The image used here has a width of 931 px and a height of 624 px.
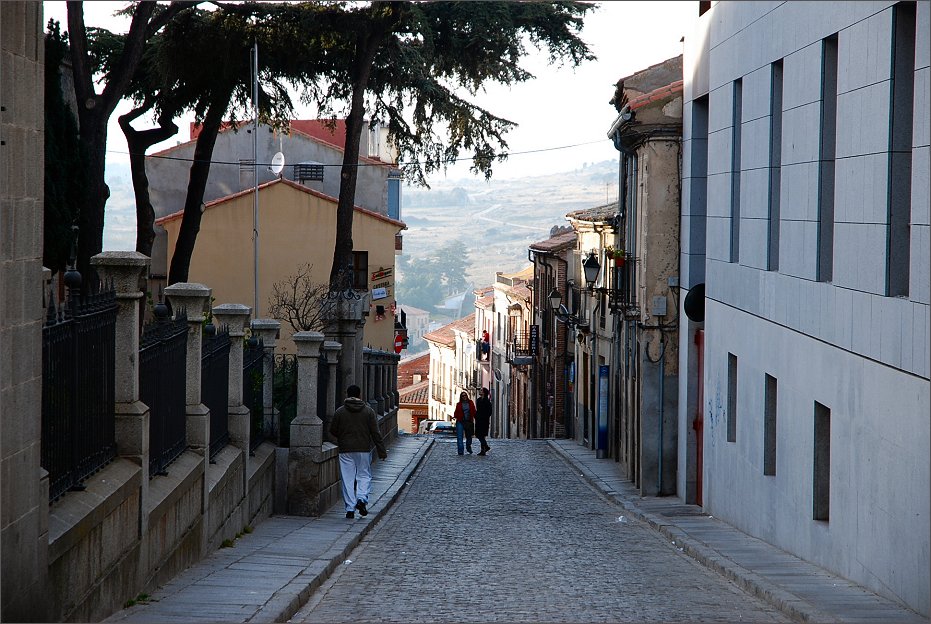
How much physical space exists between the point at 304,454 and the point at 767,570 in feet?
22.9

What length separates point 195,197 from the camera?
28781 millimetres

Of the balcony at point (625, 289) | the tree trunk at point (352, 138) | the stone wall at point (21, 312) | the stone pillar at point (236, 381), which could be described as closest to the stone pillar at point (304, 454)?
the stone pillar at point (236, 381)

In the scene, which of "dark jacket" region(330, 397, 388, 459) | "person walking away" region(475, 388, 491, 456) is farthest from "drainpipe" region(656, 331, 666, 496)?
"person walking away" region(475, 388, 491, 456)

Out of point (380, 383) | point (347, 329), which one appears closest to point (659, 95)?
point (347, 329)

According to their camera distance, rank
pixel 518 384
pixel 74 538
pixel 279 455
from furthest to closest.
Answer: pixel 518 384, pixel 279 455, pixel 74 538

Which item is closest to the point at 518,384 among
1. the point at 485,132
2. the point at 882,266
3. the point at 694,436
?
the point at 485,132

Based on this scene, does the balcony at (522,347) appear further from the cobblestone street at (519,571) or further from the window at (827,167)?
the window at (827,167)

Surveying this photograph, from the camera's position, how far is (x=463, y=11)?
26266 millimetres

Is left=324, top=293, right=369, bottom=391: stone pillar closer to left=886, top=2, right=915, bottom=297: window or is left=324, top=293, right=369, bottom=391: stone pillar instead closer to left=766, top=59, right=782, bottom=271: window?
left=766, top=59, right=782, bottom=271: window

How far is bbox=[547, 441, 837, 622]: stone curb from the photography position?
903 centimetres

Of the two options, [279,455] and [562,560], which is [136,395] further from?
[279,455]

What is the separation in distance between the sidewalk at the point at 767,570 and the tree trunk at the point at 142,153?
500 inches

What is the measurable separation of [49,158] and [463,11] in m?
10.6

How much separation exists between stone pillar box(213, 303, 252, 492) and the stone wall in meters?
6.64
